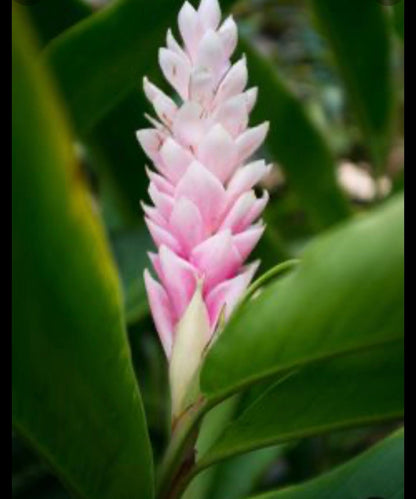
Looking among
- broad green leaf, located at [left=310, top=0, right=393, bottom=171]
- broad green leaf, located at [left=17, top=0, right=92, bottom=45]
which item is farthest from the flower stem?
broad green leaf, located at [left=310, top=0, right=393, bottom=171]

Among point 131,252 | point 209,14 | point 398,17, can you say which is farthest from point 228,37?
point 131,252

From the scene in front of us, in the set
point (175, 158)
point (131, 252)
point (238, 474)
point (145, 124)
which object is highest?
point (175, 158)

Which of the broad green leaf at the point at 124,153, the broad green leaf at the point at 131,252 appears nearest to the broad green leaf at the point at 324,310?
the broad green leaf at the point at 131,252

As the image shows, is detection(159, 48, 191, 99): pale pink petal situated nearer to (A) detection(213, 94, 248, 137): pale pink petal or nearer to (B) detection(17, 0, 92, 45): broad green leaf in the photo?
(A) detection(213, 94, 248, 137): pale pink petal

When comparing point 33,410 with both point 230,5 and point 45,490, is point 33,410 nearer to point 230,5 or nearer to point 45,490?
point 230,5

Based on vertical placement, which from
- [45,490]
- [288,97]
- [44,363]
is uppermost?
[44,363]

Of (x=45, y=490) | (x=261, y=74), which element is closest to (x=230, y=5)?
(x=261, y=74)

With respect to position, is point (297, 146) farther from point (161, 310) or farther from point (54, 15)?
point (161, 310)
